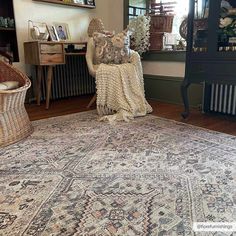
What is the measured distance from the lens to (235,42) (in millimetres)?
2326

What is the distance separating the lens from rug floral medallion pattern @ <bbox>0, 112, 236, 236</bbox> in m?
1.11

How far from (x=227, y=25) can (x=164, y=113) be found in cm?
115

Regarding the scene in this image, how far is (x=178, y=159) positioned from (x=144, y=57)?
7.86ft

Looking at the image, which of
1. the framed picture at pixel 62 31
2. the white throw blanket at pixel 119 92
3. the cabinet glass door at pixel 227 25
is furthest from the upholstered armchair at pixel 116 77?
the cabinet glass door at pixel 227 25

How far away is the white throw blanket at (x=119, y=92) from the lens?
2793mm

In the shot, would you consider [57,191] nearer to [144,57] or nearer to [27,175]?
[27,175]

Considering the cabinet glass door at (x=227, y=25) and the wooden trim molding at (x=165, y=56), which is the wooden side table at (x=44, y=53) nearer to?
the wooden trim molding at (x=165, y=56)

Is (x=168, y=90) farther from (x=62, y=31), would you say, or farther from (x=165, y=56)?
(x=62, y=31)

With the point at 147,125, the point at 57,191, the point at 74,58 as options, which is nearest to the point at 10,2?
the point at 74,58

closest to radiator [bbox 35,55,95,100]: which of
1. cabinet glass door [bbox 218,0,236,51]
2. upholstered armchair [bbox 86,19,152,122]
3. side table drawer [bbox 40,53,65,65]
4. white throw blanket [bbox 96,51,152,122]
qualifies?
side table drawer [bbox 40,53,65,65]

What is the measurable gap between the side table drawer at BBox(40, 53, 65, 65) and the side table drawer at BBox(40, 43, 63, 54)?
0.16 ft

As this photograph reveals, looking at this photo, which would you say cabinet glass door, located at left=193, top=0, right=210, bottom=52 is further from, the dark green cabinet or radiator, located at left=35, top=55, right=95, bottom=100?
radiator, located at left=35, top=55, right=95, bottom=100

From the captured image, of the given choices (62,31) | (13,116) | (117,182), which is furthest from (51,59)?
(117,182)

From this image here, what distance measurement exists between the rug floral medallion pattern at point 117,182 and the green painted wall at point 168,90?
1.01 metres
